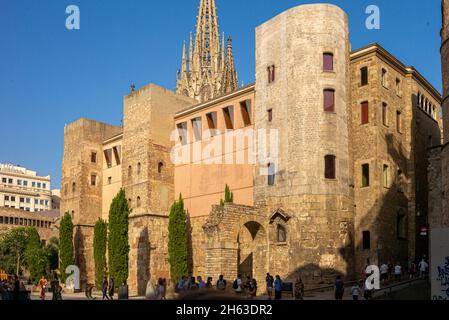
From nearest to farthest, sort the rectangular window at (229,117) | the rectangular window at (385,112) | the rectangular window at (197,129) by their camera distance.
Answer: the rectangular window at (385,112) → the rectangular window at (229,117) → the rectangular window at (197,129)

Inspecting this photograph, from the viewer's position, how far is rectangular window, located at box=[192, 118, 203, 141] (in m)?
44.6

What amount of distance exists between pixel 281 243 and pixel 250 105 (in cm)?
1060

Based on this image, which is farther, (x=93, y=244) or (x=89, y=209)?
(x=89, y=209)

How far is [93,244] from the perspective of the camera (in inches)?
2008

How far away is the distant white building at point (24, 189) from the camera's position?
12519cm

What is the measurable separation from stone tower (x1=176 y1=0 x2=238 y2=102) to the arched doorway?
226ft

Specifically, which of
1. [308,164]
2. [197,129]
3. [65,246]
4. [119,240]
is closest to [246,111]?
[197,129]

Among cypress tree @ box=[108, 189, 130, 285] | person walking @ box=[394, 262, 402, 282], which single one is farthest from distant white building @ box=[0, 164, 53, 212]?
person walking @ box=[394, 262, 402, 282]

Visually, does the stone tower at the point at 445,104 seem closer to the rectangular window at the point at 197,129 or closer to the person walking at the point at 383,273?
the person walking at the point at 383,273

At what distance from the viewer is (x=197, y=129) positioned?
4525 cm

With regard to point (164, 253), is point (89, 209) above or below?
above

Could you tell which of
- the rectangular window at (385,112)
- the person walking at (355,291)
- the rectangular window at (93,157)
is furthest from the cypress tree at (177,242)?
the person walking at (355,291)
